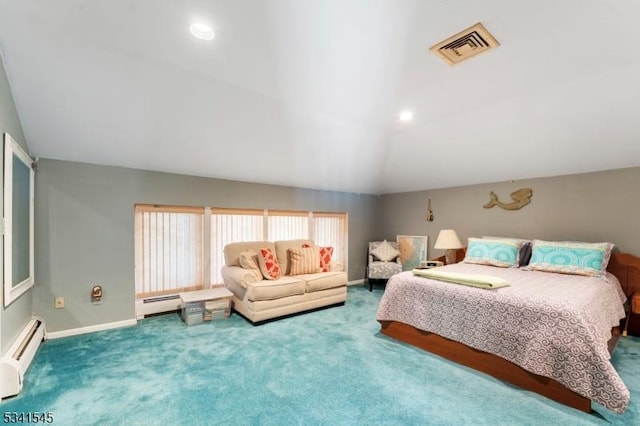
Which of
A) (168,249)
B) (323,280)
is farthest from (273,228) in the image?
(168,249)

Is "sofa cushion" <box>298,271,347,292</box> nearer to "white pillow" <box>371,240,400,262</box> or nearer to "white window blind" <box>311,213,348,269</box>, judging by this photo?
"white window blind" <box>311,213,348,269</box>

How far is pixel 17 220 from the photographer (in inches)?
103

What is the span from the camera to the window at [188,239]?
12.8 feet

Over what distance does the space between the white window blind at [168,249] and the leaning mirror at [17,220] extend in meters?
1.02

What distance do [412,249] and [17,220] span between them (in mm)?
5503

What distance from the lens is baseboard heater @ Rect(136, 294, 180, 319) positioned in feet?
12.4

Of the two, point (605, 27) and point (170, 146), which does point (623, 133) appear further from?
point (170, 146)

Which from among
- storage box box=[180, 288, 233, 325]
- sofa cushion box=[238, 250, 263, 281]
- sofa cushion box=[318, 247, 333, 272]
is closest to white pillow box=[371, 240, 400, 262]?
sofa cushion box=[318, 247, 333, 272]

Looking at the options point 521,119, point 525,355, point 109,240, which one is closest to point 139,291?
point 109,240

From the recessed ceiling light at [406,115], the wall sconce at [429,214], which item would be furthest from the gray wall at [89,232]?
the wall sconce at [429,214]

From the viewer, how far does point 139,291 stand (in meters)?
3.89

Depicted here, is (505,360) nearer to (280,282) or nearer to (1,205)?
(280,282)

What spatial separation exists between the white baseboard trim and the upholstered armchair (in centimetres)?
375

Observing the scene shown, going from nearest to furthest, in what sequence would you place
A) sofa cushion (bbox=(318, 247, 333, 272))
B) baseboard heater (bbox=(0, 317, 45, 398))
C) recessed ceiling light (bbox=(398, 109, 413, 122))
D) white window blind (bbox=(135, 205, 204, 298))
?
baseboard heater (bbox=(0, 317, 45, 398)), recessed ceiling light (bbox=(398, 109, 413, 122)), white window blind (bbox=(135, 205, 204, 298)), sofa cushion (bbox=(318, 247, 333, 272))
